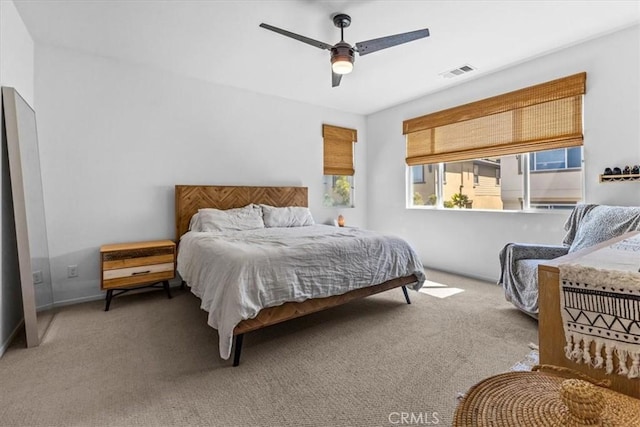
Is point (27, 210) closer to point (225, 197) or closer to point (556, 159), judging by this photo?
point (225, 197)

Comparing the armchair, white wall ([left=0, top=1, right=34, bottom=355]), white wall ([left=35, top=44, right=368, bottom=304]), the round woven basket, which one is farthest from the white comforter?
the round woven basket

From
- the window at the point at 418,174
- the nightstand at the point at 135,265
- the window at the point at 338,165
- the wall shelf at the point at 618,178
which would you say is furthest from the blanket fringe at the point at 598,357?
the window at the point at 338,165

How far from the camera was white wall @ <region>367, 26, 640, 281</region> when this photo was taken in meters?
2.89

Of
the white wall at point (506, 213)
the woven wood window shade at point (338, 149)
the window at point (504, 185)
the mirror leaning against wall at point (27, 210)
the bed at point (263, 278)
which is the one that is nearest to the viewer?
the bed at point (263, 278)

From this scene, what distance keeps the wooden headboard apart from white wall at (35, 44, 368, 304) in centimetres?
13

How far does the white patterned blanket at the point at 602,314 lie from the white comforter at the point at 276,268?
1657mm

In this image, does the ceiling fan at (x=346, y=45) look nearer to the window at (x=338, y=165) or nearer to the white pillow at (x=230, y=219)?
the white pillow at (x=230, y=219)

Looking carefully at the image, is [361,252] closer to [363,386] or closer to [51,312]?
[363,386]

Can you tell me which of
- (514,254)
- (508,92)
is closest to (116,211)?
(514,254)

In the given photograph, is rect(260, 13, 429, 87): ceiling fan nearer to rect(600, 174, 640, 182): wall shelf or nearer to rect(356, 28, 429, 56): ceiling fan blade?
rect(356, 28, 429, 56): ceiling fan blade

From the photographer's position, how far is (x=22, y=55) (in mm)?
2709

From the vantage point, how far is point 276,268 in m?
2.21

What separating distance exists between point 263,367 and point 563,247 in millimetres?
2904

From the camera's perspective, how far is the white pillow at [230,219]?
3590 millimetres
